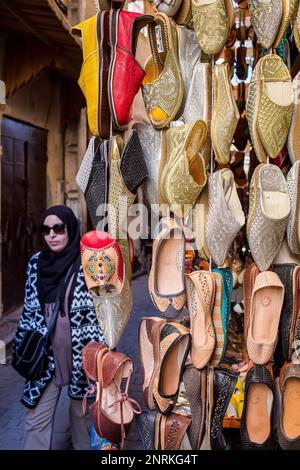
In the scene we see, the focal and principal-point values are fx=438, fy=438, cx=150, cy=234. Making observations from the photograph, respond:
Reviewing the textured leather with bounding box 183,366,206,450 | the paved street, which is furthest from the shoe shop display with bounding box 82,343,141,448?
the paved street

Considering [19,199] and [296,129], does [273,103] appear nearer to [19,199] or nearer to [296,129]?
[296,129]

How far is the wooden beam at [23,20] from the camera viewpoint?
3.04 metres

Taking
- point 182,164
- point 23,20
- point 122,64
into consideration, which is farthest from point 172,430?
point 23,20

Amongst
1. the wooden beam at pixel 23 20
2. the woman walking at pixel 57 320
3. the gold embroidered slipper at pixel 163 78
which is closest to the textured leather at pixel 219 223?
the gold embroidered slipper at pixel 163 78

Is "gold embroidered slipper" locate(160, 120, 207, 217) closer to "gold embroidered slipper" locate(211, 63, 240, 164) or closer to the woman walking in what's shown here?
"gold embroidered slipper" locate(211, 63, 240, 164)

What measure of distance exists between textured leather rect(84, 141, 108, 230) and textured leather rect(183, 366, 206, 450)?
0.46 meters

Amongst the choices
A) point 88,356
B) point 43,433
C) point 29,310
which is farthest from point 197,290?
point 43,433

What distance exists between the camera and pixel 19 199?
4.45 meters

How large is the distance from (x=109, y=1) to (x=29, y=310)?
1.25 metres

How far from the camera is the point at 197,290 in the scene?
1.15 metres

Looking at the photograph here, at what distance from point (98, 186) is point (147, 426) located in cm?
70

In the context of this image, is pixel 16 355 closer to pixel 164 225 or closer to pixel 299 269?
pixel 164 225

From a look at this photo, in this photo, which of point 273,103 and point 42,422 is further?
point 42,422

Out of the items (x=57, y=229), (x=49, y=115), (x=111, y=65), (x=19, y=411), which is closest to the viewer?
(x=111, y=65)
